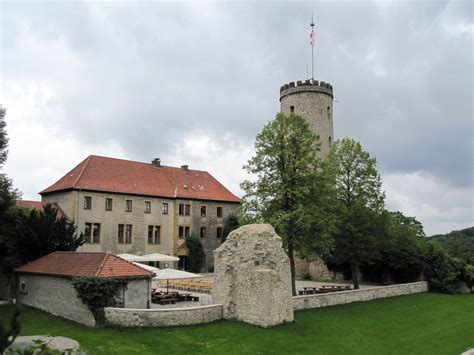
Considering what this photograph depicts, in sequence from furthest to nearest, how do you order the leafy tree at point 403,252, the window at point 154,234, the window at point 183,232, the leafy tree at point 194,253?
the window at point 183,232, the leafy tree at point 194,253, the window at point 154,234, the leafy tree at point 403,252

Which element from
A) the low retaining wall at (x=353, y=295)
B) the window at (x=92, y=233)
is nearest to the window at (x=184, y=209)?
the window at (x=92, y=233)

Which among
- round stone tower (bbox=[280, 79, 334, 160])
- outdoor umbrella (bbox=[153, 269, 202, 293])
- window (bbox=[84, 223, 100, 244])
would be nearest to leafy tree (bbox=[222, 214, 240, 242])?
round stone tower (bbox=[280, 79, 334, 160])

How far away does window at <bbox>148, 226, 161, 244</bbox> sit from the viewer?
42.9m

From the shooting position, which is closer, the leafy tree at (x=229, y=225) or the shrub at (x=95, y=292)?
the shrub at (x=95, y=292)

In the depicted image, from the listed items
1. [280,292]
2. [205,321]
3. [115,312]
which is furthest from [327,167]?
→ [115,312]

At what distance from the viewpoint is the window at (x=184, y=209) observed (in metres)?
45.3

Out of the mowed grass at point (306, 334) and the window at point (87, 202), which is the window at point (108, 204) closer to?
the window at point (87, 202)

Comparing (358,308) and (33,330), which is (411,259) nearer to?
(358,308)

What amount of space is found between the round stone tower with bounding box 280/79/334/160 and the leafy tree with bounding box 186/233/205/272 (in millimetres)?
15494

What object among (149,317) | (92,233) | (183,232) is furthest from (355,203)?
(92,233)

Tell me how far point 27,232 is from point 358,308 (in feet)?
61.9

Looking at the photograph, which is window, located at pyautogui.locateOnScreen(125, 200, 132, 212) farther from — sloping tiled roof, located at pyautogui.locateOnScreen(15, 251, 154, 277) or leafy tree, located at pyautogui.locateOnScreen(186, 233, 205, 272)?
sloping tiled roof, located at pyautogui.locateOnScreen(15, 251, 154, 277)

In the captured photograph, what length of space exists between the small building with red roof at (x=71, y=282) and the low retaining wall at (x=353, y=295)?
8.15 meters

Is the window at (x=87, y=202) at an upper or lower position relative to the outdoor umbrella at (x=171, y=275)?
upper
